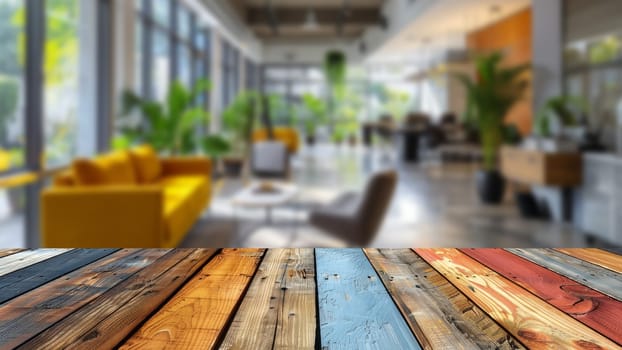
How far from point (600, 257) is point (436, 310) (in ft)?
2.23

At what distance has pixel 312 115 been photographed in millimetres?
17688

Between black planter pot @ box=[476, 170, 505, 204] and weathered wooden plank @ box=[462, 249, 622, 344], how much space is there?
5.51 m

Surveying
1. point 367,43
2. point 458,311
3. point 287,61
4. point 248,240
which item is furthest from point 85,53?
point 287,61

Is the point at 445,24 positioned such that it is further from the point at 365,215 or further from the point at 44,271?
the point at 44,271

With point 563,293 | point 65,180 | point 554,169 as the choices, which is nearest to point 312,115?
point 554,169

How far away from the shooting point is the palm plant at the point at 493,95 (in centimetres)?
637

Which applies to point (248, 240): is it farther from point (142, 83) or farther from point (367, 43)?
point (367, 43)

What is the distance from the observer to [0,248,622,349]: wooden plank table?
31.6 inches

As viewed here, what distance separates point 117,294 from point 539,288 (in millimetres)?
915

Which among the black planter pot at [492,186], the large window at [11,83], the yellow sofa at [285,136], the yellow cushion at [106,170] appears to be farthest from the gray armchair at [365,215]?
the yellow sofa at [285,136]

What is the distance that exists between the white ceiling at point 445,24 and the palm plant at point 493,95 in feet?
5.96

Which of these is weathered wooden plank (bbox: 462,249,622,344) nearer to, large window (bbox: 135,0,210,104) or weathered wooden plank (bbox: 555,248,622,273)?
weathered wooden plank (bbox: 555,248,622,273)

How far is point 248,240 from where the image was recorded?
449cm

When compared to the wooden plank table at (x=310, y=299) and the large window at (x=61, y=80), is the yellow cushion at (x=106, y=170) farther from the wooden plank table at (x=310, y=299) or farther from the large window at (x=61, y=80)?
the wooden plank table at (x=310, y=299)
